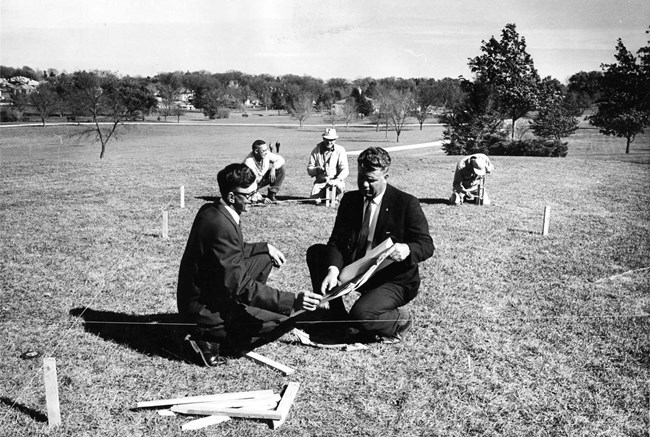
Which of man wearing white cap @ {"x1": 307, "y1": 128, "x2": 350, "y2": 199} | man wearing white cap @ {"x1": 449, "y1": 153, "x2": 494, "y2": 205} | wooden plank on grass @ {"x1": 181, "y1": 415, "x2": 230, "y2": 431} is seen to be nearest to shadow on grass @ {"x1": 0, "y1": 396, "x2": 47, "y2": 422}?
wooden plank on grass @ {"x1": 181, "y1": 415, "x2": 230, "y2": 431}

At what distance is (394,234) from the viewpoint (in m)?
5.77

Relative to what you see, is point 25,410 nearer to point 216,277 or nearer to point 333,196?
point 216,277

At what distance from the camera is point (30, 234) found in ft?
33.8

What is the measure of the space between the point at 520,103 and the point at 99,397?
4044 centimetres

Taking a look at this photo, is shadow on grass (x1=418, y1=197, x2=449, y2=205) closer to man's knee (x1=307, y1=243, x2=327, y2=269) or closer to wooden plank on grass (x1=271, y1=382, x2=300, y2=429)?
man's knee (x1=307, y1=243, x2=327, y2=269)

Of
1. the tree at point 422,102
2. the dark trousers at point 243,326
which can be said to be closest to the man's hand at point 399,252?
the dark trousers at point 243,326

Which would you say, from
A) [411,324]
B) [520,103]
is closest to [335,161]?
[411,324]

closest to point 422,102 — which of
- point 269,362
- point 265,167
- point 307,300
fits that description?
point 265,167

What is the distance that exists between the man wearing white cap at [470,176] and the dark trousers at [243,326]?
9005mm

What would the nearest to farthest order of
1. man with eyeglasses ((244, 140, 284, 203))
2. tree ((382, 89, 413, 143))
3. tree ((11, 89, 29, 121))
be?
man with eyeglasses ((244, 140, 284, 203)) < tree ((382, 89, 413, 143)) < tree ((11, 89, 29, 121))

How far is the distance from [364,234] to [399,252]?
24.9 inches

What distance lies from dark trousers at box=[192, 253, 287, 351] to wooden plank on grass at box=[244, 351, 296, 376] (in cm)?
11

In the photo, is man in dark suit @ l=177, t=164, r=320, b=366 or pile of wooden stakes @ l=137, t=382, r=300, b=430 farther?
man in dark suit @ l=177, t=164, r=320, b=366

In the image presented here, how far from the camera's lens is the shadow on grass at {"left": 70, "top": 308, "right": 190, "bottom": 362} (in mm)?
5527
